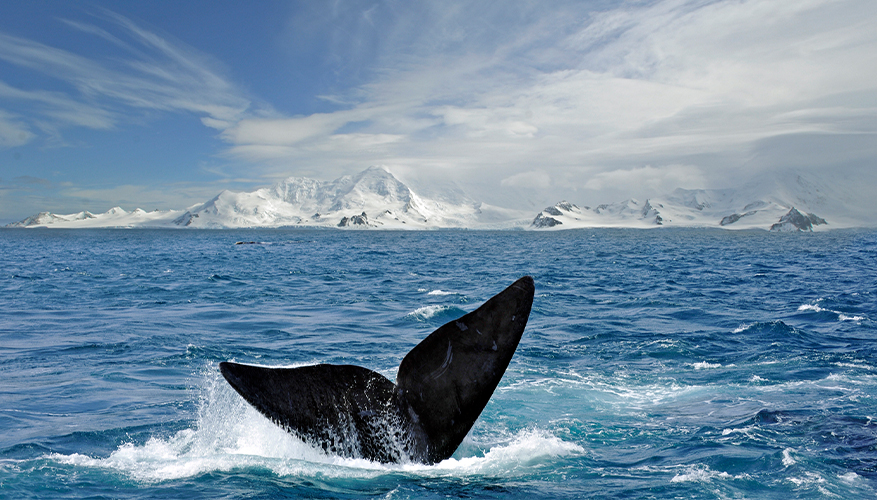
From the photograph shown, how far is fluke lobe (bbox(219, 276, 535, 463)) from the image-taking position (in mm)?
5680

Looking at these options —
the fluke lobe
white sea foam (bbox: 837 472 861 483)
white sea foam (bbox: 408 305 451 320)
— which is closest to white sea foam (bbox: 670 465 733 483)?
white sea foam (bbox: 837 472 861 483)

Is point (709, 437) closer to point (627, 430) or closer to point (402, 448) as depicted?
point (627, 430)

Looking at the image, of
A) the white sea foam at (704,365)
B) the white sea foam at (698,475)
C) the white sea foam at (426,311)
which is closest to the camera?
the white sea foam at (698,475)

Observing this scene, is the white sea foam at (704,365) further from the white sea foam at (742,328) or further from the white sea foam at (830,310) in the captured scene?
the white sea foam at (830,310)

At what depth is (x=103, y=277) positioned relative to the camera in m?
35.5

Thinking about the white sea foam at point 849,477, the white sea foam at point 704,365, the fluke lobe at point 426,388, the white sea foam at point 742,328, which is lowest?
the white sea foam at point 704,365

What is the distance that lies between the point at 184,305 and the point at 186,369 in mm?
10978

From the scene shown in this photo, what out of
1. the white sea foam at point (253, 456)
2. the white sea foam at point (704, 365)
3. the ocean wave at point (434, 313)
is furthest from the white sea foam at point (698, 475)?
the ocean wave at point (434, 313)

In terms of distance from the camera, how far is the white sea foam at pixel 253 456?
21.5ft

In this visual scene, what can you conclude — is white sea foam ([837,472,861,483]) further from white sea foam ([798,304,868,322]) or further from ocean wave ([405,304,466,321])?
white sea foam ([798,304,868,322])

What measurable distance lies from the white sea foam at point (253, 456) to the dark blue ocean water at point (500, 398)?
29 mm

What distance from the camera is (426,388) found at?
5.88 m

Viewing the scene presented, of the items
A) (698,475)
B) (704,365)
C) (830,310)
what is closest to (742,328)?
(704,365)

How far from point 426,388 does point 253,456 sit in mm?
2677
